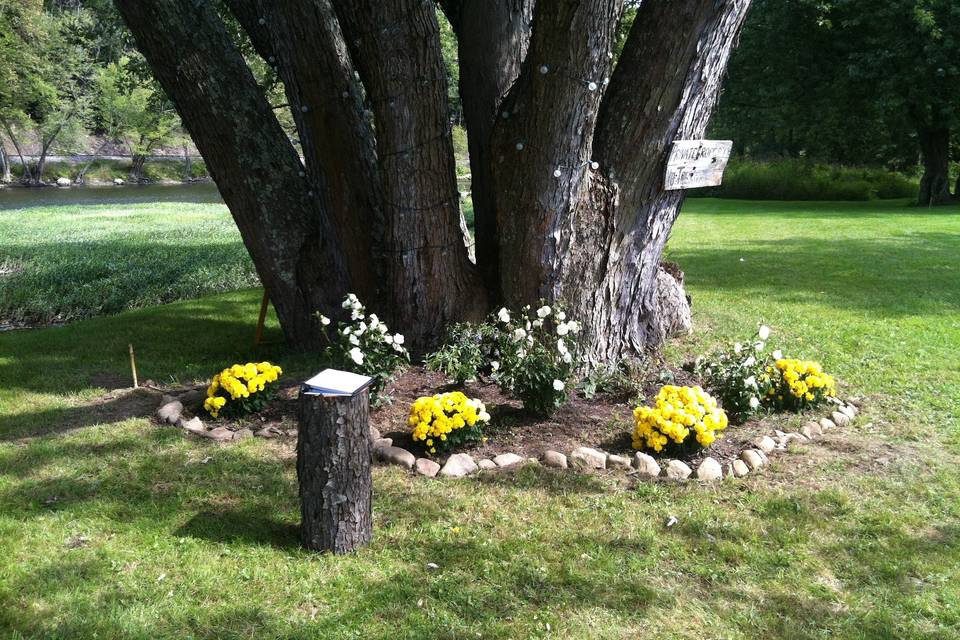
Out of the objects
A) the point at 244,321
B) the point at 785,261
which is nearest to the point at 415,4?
the point at 244,321

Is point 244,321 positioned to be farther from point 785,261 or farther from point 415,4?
point 785,261

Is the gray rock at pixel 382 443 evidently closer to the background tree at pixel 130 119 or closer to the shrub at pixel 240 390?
the shrub at pixel 240 390

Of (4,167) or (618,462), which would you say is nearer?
(618,462)

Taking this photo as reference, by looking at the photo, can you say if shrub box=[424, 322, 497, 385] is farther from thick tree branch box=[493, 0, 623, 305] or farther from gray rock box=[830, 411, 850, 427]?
gray rock box=[830, 411, 850, 427]

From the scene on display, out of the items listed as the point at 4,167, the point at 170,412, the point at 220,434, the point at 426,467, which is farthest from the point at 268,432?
the point at 4,167

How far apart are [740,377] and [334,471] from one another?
9.47 ft

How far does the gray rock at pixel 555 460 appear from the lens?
4348mm

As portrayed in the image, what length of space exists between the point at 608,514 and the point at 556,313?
165 cm

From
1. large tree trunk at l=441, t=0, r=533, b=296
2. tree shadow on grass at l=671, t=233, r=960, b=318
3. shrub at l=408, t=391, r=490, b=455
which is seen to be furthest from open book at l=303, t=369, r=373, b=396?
tree shadow on grass at l=671, t=233, r=960, b=318

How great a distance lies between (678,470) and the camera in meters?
4.27

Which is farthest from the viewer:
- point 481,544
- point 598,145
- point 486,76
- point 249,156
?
point 249,156

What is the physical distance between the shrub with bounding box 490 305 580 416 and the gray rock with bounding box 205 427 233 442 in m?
1.76

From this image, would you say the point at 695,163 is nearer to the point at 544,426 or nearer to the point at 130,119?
the point at 544,426

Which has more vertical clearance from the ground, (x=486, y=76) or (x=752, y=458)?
(x=486, y=76)
